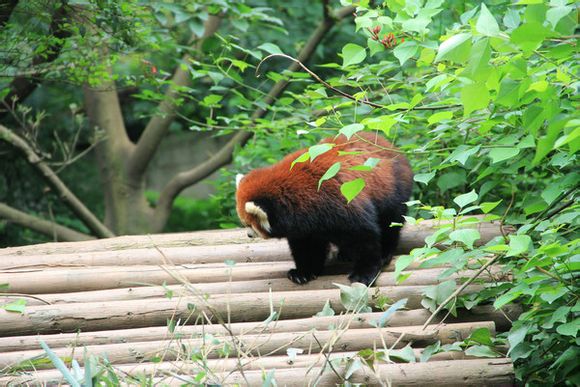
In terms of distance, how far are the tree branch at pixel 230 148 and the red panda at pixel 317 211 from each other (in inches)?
87.9

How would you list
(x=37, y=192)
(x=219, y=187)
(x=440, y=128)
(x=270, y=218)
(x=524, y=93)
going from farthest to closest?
1. (x=37, y=192)
2. (x=219, y=187)
3. (x=270, y=218)
4. (x=440, y=128)
5. (x=524, y=93)

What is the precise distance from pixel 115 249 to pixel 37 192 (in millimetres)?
3631

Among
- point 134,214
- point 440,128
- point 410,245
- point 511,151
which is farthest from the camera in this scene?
point 134,214

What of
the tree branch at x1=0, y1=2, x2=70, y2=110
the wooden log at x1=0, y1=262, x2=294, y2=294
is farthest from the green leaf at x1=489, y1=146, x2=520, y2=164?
the tree branch at x1=0, y1=2, x2=70, y2=110

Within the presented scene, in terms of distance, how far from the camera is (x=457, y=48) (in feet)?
6.72

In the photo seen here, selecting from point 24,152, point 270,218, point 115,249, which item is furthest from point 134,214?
point 270,218

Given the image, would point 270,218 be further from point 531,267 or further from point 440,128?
point 531,267

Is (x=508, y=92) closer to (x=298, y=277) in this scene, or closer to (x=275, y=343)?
(x=275, y=343)

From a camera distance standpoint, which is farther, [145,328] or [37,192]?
[37,192]

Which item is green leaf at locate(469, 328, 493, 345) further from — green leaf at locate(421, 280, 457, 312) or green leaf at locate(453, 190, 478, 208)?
green leaf at locate(453, 190, 478, 208)

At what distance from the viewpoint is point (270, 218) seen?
3607 mm

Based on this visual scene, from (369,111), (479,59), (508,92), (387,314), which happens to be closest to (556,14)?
(479,59)

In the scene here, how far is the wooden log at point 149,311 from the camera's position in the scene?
323 centimetres

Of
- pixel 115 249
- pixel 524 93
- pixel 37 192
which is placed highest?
pixel 524 93
